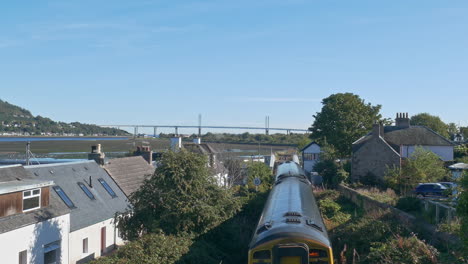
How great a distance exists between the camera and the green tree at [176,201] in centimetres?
1755

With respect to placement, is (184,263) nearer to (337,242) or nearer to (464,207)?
(337,242)

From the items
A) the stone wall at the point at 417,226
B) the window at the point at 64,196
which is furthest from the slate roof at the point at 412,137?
the window at the point at 64,196

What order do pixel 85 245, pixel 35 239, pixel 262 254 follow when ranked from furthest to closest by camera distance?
pixel 85 245 < pixel 35 239 < pixel 262 254

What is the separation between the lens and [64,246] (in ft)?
65.9

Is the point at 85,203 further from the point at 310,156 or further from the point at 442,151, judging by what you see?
the point at 442,151

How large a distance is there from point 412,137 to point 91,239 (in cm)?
3697

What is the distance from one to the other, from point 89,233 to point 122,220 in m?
5.13

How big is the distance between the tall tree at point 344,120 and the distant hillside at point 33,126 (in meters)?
93.7

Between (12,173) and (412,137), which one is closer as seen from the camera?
(12,173)

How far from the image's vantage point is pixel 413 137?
46.9 metres

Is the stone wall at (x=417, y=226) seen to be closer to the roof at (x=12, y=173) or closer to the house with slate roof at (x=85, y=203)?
the house with slate roof at (x=85, y=203)

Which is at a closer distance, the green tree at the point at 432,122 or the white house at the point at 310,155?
the white house at the point at 310,155

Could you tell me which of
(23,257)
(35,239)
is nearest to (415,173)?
(35,239)

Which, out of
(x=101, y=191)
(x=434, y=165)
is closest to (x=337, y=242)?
(x=101, y=191)
